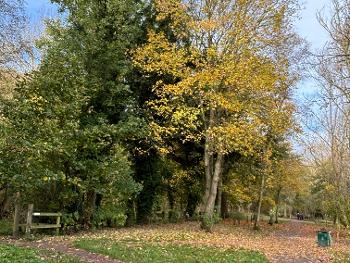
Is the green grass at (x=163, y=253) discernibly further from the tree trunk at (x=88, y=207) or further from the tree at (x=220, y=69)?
the tree at (x=220, y=69)

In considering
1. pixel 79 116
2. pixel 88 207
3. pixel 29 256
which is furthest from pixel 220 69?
pixel 29 256

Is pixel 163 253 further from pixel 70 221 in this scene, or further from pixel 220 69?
pixel 220 69

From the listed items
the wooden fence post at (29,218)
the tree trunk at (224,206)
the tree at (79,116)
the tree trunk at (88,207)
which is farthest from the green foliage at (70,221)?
the tree trunk at (224,206)

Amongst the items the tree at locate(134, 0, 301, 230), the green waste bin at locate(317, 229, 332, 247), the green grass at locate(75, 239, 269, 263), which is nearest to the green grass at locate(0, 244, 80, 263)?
the green grass at locate(75, 239, 269, 263)

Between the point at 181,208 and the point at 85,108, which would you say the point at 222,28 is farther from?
the point at 181,208

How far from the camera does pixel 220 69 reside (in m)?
20.0

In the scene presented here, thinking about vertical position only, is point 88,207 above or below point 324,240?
above

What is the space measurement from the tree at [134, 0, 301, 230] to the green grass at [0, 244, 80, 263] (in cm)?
1038

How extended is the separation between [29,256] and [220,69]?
12729 millimetres

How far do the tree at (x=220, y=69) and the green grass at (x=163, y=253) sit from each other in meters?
6.77

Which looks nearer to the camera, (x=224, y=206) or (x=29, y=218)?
(x=29, y=218)

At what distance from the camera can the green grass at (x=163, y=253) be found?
38.9 ft

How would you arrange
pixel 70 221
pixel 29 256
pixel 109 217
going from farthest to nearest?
1. pixel 109 217
2. pixel 70 221
3. pixel 29 256

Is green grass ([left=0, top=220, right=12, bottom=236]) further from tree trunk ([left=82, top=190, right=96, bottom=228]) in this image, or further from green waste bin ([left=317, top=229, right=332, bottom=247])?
green waste bin ([left=317, top=229, right=332, bottom=247])
